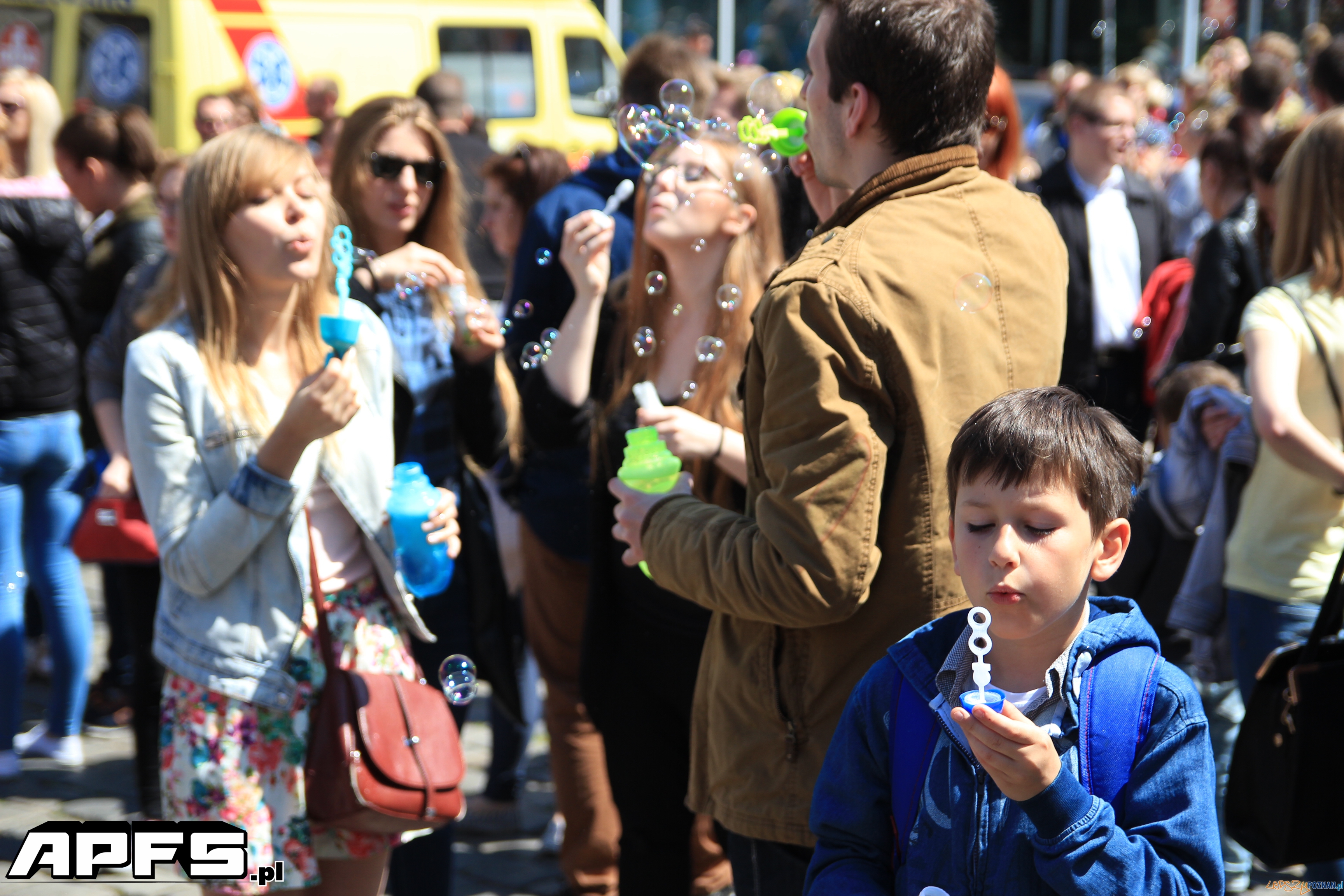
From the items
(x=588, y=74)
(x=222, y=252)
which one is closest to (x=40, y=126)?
(x=222, y=252)

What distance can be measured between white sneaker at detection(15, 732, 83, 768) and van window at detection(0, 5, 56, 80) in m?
6.62

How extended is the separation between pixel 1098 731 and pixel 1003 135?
2.59 meters

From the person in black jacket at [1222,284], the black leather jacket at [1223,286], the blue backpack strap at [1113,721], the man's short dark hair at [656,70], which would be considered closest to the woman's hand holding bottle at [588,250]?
the man's short dark hair at [656,70]

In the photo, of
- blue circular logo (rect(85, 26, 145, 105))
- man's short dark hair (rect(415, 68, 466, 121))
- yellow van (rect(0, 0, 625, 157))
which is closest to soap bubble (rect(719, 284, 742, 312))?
man's short dark hair (rect(415, 68, 466, 121))

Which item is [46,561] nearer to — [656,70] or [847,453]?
[656,70]

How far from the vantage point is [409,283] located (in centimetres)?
308

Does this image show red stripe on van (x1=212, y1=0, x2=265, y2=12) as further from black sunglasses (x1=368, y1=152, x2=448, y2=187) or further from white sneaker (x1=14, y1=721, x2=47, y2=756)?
black sunglasses (x1=368, y1=152, x2=448, y2=187)

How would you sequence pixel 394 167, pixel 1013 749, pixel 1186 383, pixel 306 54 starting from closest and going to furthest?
1. pixel 1013 749
2. pixel 394 167
3. pixel 1186 383
4. pixel 306 54

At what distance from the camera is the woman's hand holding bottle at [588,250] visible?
3.05 m

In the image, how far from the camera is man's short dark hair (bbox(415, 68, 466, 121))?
6773mm

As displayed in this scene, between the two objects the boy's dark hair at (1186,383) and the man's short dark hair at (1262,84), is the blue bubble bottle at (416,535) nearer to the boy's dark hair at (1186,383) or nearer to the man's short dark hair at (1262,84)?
the boy's dark hair at (1186,383)

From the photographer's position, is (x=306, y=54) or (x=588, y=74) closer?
(x=306, y=54)

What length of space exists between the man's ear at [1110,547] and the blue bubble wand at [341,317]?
1.40m

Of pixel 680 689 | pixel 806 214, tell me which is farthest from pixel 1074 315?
pixel 680 689
